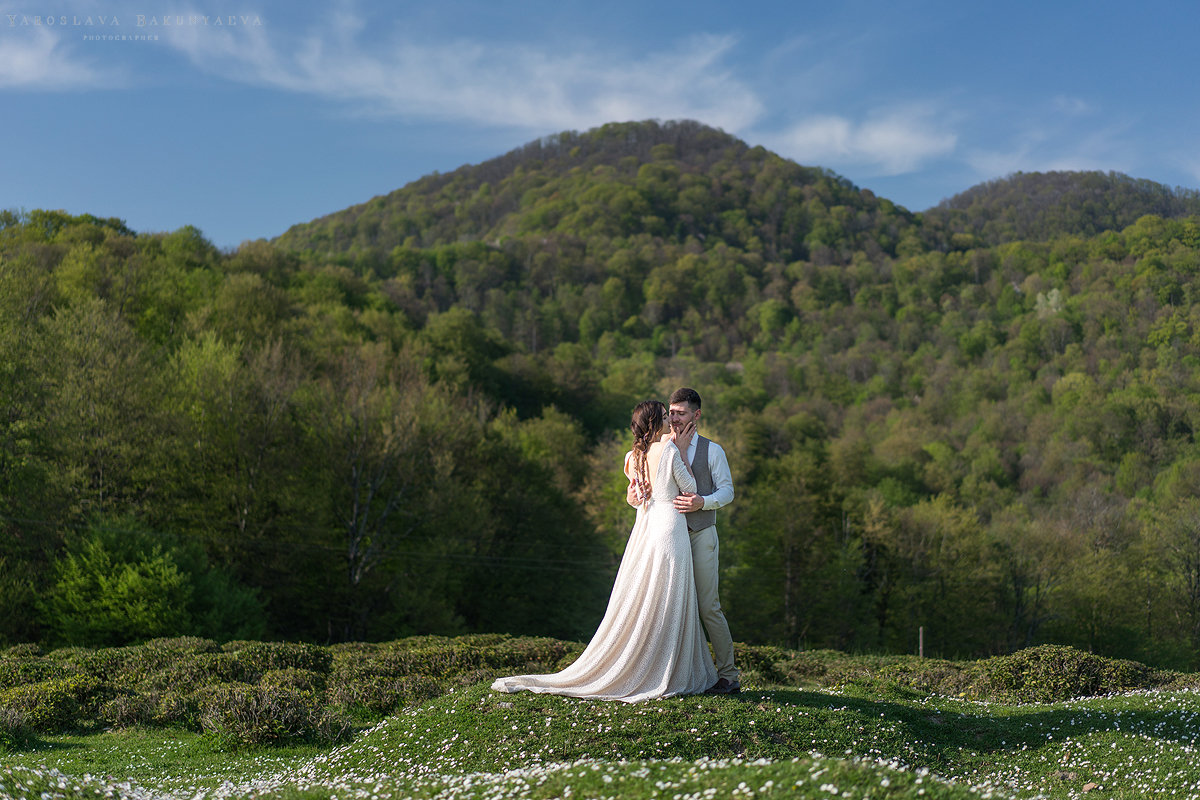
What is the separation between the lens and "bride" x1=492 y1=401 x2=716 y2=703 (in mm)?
10172

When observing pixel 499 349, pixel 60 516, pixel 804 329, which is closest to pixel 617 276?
pixel 804 329

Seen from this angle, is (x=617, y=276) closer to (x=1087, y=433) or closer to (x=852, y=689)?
(x=1087, y=433)

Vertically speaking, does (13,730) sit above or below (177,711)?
above

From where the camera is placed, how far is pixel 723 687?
35.1ft

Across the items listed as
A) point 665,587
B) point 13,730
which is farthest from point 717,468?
point 13,730

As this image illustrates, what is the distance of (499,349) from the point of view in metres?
89.6

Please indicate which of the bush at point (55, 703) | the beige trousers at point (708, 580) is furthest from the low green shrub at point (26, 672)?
the beige trousers at point (708, 580)

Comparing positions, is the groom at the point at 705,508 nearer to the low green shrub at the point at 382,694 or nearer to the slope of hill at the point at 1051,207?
the low green shrub at the point at 382,694

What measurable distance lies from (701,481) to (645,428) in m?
0.89

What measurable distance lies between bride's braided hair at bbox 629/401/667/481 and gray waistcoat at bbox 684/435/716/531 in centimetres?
48

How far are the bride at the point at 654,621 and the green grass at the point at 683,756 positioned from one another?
31 centimetres

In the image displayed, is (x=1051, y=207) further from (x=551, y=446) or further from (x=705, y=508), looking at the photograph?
(x=705, y=508)

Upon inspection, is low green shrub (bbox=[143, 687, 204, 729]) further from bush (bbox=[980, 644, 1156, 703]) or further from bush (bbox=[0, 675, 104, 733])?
bush (bbox=[980, 644, 1156, 703])

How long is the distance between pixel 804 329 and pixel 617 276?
29209mm
